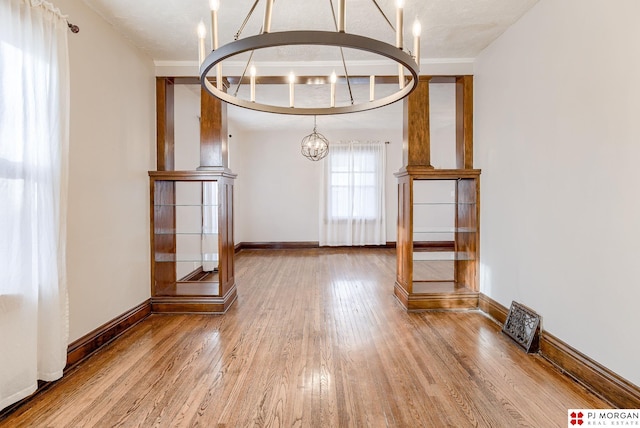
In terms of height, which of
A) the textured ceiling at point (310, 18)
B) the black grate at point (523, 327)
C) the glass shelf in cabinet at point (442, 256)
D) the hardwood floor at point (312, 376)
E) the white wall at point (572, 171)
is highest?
the textured ceiling at point (310, 18)

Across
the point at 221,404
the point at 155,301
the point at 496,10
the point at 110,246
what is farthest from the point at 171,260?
the point at 496,10

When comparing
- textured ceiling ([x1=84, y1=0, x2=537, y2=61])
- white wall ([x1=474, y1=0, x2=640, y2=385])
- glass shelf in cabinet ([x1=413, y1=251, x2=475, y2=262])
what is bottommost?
glass shelf in cabinet ([x1=413, y1=251, x2=475, y2=262])

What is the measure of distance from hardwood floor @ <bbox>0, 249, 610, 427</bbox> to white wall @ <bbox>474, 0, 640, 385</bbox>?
0.43 m

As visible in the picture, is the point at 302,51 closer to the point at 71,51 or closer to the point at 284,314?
the point at 71,51

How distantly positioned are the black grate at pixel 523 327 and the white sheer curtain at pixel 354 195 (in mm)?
4827

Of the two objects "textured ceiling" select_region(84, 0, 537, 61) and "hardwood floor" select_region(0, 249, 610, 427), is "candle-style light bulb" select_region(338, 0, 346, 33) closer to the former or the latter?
"textured ceiling" select_region(84, 0, 537, 61)

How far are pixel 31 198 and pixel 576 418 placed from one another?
3.23 meters

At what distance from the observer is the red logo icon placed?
5.91 ft

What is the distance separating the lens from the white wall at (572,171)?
6.30 feet

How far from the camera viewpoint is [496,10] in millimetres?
2738

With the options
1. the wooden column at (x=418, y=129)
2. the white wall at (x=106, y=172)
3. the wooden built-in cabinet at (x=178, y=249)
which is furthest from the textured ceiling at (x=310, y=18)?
the wooden built-in cabinet at (x=178, y=249)

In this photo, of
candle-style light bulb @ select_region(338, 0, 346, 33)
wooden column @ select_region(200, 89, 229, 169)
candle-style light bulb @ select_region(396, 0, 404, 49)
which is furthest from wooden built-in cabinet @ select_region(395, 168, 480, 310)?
candle-style light bulb @ select_region(338, 0, 346, 33)

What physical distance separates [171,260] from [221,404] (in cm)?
228

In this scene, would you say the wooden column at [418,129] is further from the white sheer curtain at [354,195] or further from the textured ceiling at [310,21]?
the white sheer curtain at [354,195]
